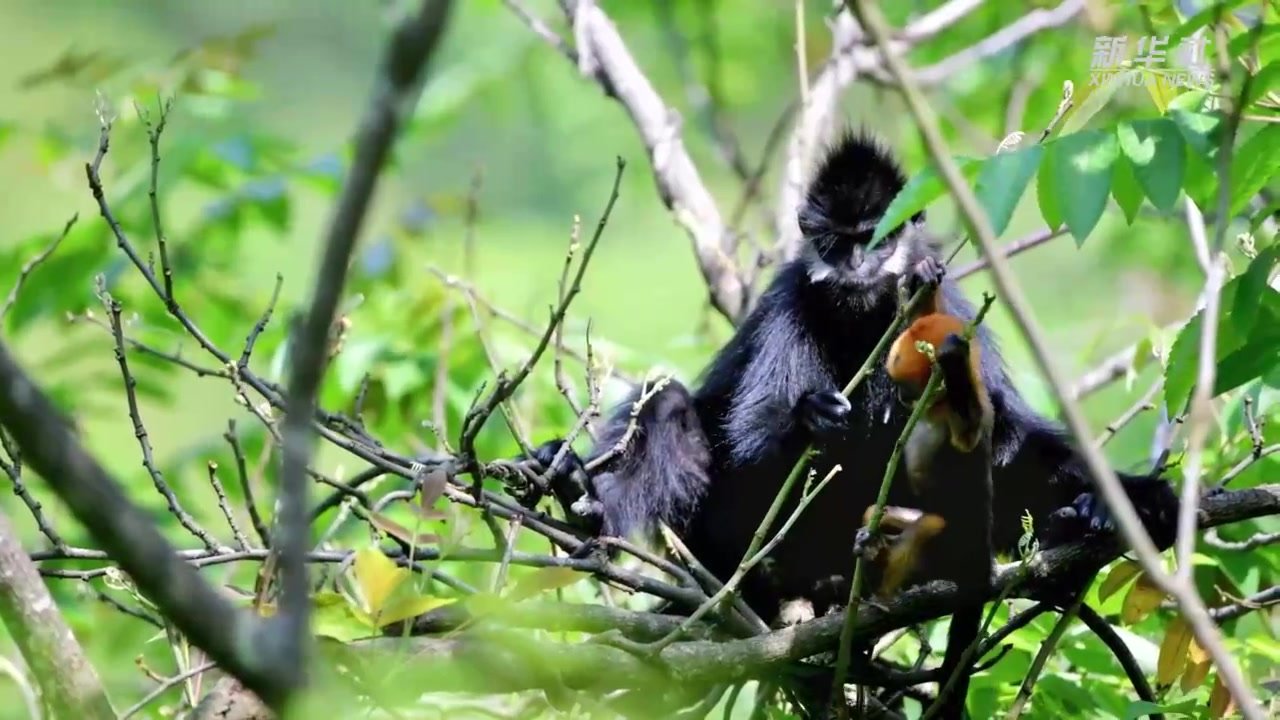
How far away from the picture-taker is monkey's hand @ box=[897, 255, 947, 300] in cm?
347

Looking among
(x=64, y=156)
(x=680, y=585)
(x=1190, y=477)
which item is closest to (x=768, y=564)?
(x=680, y=585)

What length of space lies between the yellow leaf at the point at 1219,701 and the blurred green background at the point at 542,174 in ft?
5.44

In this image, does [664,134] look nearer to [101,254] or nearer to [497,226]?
[101,254]

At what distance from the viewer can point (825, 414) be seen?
4.09m

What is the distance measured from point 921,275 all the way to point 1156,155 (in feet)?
3.56

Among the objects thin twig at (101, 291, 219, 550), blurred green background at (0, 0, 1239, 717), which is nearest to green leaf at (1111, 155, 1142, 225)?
blurred green background at (0, 0, 1239, 717)

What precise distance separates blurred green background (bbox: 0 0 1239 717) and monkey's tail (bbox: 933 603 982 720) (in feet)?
3.90

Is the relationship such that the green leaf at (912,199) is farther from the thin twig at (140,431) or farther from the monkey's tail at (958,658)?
the thin twig at (140,431)

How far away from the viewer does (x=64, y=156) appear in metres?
6.60

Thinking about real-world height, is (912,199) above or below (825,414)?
below

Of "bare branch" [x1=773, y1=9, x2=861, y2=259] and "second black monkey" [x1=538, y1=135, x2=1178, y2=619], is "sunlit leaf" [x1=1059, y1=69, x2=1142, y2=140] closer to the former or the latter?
"second black monkey" [x1=538, y1=135, x2=1178, y2=619]

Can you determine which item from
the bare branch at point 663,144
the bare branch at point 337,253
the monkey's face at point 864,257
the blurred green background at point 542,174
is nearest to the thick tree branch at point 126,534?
the bare branch at point 337,253

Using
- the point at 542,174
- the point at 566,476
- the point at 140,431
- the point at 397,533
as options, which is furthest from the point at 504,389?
the point at 542,174

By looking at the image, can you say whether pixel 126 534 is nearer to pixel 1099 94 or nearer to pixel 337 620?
pixel 337 620
